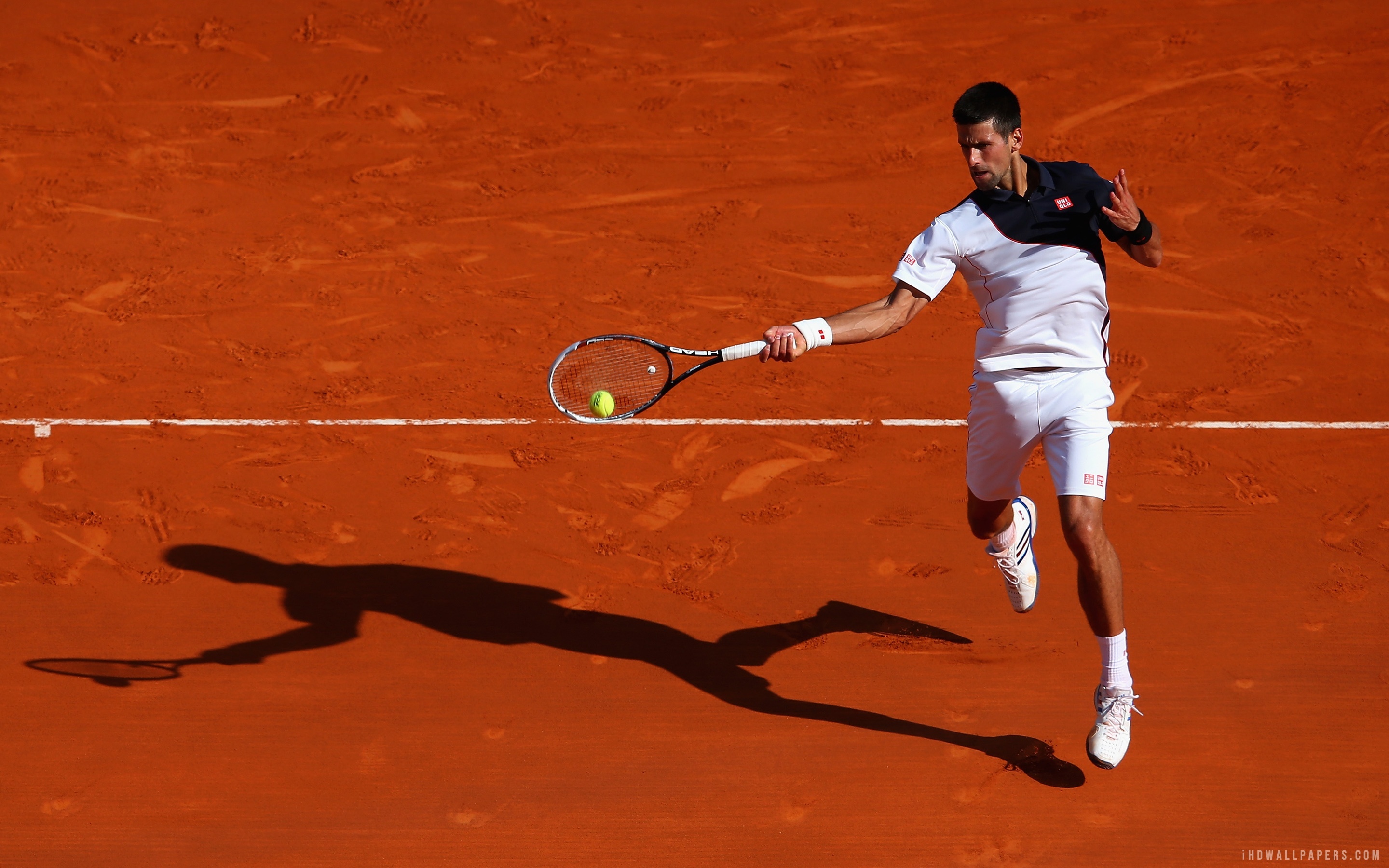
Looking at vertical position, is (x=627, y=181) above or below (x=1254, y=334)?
above

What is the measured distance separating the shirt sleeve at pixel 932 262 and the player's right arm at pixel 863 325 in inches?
1.5

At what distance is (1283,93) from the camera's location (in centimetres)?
927

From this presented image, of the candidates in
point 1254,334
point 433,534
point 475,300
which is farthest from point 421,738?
point 1254,334

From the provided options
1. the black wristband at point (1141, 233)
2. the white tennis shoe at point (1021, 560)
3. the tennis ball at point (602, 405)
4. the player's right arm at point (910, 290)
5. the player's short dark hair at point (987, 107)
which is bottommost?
the white tennis shoe at point (1021, 560)

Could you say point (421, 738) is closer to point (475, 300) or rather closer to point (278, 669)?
point (278, 669)

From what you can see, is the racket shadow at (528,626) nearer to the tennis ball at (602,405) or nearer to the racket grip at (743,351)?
the tennis ball at (602,405)

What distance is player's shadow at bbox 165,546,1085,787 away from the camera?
5137mm

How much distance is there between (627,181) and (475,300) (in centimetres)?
172

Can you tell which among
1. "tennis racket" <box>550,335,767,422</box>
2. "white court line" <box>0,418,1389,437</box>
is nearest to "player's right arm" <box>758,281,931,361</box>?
"tennis racket" <box>550,335,767,422</box>

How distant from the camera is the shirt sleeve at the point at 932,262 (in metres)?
4.41

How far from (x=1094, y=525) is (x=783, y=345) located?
1.30 m

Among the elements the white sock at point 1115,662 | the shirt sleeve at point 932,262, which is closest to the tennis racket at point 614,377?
the shirt sleeve at point 932,262

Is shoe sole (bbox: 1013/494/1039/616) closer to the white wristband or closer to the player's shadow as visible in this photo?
the player's shadow

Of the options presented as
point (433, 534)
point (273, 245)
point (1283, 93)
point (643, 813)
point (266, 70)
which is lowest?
point (643, 813)
